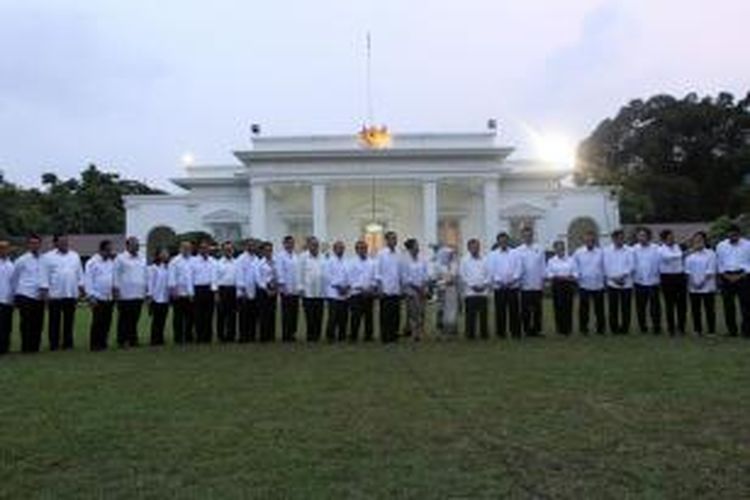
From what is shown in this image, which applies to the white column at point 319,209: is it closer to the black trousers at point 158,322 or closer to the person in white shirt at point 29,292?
the black trousers at point 158,322

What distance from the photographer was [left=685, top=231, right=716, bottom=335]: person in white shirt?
56.7 feet

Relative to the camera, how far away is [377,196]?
48.4 m

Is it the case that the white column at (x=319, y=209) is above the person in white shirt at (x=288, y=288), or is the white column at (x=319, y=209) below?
above

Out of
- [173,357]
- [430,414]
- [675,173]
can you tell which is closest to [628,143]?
[675,173]

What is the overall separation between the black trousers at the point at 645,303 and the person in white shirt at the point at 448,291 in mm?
2764

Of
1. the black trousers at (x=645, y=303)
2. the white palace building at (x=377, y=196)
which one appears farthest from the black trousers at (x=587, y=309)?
the white palace building at (x=377, y=196)

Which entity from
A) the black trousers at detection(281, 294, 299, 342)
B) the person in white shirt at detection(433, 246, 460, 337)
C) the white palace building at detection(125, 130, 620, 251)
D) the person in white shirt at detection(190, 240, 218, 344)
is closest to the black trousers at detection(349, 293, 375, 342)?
the black trousers at detection(281, 294, 299, 342)

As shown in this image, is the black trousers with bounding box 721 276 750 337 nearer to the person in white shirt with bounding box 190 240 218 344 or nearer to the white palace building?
the person in white shirt with bounding box 190 240 218 344

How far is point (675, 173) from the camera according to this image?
218 ft

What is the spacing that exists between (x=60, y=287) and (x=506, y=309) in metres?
6.60

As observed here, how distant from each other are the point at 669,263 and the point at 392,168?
28897 mm

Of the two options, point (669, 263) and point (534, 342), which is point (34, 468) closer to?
point (534, 342)

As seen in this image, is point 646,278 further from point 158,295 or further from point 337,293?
point 158,295

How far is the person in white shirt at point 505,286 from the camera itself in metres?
17.8
